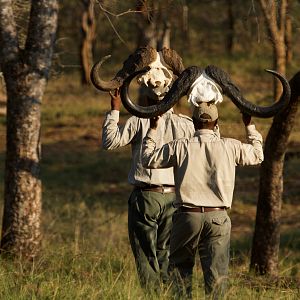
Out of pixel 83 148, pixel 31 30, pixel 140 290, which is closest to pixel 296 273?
pixel 31 30

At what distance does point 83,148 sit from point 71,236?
11281mm

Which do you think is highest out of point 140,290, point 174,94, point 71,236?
point 174,94

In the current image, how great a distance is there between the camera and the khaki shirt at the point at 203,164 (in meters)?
6.76

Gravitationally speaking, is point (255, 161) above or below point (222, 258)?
above

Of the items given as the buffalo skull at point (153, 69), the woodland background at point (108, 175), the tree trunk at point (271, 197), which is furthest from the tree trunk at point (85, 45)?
the buffalo skull at point (153, 69)

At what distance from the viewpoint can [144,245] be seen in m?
7.83

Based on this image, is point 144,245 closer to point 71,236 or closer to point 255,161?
point 255,161

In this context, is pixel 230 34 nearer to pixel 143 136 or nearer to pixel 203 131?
pixel 143 136

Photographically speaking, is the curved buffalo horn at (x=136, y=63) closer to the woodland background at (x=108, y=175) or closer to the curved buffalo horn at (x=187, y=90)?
the curved buffalo horn at (x=187, y=90)

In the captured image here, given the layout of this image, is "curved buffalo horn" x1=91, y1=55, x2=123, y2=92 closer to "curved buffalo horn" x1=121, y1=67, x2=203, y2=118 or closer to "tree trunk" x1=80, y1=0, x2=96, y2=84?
"curved buffalo horn" x1=121, y1=67, x2=203, y2=118

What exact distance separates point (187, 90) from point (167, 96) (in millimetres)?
153

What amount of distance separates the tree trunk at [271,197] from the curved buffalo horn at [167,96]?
12.3 ft

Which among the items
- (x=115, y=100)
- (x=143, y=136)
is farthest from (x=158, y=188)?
(x=115, y=100)

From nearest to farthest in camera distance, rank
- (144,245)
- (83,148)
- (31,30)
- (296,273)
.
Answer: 1. (144,245)
2. (31,30)
3. (296,273)
4. (83,148)
